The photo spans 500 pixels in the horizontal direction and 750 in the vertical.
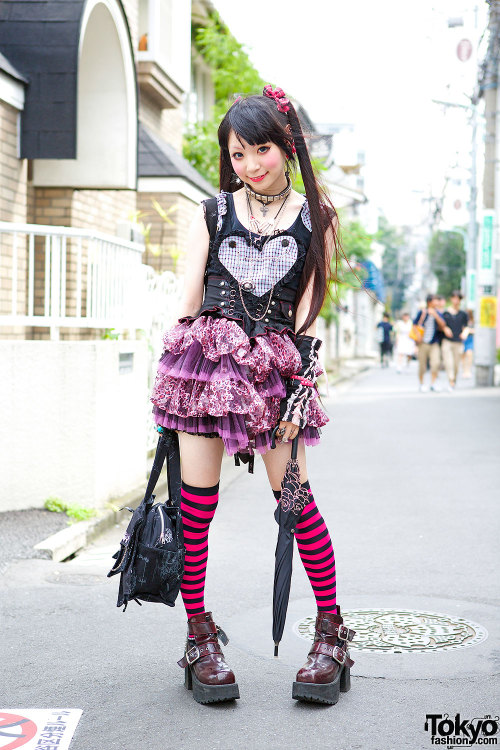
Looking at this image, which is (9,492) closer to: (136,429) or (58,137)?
(136,429)

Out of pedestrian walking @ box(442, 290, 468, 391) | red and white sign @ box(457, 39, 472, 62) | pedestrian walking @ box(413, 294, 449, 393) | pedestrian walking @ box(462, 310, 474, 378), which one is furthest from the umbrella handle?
pedestrian walking @ box(462, 310, 474, 378)

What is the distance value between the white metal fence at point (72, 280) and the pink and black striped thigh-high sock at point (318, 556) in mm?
3647

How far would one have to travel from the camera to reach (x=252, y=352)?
11.1 feet

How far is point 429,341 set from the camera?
64.6 feet

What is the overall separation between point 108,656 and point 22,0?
639cm

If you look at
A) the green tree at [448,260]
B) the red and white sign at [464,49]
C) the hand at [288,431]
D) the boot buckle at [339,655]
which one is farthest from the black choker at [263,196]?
the green tree at [448,260]

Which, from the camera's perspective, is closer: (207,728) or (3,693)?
(207,728)

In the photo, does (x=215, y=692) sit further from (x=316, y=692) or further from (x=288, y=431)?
(x=288, y=431)

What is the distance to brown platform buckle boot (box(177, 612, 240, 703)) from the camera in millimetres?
3371

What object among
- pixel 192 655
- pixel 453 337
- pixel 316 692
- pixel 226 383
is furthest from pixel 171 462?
pixel 453 337

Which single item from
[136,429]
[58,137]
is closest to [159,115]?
[58,137]

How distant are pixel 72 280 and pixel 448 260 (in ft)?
208

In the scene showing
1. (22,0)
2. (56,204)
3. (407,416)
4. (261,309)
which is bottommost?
(407,416)

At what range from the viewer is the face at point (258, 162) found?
346 centimetres
